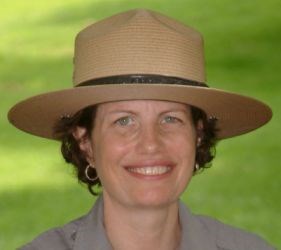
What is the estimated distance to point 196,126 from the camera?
286cm

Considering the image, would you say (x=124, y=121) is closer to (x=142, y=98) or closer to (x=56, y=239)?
(x=142, y=98)

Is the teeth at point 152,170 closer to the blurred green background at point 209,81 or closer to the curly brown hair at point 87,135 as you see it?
the curly brown hair at point 87,135

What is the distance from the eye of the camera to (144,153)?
268 cm

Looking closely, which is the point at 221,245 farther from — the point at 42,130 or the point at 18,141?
the point at 18,141

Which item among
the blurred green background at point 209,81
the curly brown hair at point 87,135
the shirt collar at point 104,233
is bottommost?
the blurred green background at point 209,81

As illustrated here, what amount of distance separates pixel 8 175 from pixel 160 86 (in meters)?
5.41

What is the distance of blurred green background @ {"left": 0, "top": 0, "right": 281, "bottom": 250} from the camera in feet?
22.9

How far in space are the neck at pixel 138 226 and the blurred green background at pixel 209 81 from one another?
10.9ft

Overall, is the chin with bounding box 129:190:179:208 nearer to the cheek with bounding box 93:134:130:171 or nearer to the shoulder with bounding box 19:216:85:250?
the cheek with bounding box 93:134:130:171

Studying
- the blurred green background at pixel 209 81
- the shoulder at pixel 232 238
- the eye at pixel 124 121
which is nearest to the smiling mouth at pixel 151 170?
the eye at pixel 124 121

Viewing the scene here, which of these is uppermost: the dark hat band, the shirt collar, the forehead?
the dark hat band

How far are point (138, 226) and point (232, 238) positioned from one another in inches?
12.1

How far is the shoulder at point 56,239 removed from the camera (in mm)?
2740

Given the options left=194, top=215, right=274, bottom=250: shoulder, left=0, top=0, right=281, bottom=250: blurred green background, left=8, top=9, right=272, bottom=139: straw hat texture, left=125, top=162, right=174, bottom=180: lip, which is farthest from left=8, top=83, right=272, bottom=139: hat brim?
left=0, top=0, right=281, bottom=250: blurred green background
